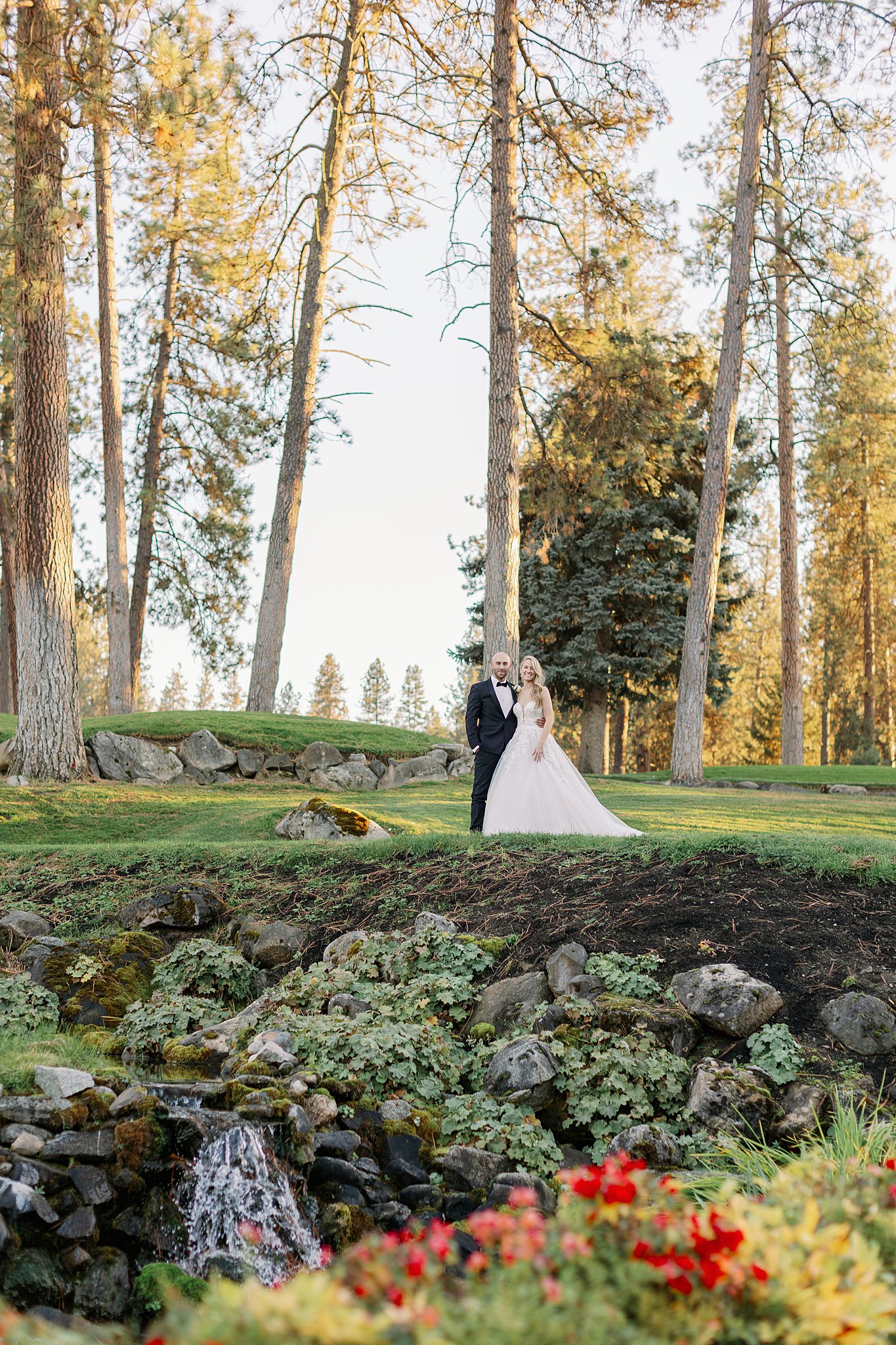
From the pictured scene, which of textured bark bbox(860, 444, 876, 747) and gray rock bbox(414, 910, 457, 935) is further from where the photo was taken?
textured bark bbox(860, 444, 876, 747)

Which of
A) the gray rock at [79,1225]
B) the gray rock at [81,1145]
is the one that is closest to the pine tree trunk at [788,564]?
the gray rock at [81,1145]

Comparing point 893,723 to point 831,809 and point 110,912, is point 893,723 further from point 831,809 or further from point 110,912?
point 110,912

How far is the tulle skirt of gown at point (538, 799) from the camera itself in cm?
920

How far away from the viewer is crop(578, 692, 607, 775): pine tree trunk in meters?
23.0

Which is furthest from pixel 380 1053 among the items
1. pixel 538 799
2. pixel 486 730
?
pixel 486 730

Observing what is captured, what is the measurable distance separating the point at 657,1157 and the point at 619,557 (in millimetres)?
19376

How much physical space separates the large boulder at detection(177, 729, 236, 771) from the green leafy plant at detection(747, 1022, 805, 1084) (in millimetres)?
11120

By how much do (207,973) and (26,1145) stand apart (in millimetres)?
2695

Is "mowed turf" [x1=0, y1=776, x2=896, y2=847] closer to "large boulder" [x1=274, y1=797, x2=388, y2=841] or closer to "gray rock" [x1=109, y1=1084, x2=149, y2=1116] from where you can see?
"large boulder" [x1=274, y1=797, x2=388, y2=841]

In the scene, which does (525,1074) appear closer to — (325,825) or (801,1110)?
(801,1110)

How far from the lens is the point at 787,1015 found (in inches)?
211

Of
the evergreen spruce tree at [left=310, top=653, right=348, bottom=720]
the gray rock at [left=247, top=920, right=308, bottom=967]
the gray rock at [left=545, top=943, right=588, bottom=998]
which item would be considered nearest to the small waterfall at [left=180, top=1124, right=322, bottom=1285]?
the gray rock at [left=545, top=943, right=588, bottom=998]

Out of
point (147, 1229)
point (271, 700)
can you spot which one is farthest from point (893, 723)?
point (147, 1229)

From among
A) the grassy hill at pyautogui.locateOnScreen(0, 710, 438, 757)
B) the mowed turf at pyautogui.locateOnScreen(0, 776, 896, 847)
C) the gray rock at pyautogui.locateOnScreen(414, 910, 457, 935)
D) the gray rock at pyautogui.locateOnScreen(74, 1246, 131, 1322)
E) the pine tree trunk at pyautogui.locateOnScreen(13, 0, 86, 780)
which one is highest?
the pine tree trunk at pyautogui.locateOnScreen(13, 0, 86, 780)
